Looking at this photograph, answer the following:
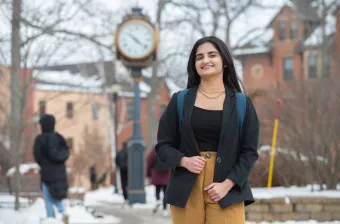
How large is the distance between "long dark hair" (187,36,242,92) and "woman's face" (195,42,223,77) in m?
0.03

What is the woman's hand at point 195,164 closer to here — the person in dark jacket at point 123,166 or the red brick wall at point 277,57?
the person in dark jacket at point 123,166

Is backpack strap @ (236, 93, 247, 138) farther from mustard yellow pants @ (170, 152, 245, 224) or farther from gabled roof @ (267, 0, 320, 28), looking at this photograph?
gabled roof @ (267, 0, 320, 28)

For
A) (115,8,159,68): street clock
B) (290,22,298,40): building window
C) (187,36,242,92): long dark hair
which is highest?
(290,22,298,40): building window

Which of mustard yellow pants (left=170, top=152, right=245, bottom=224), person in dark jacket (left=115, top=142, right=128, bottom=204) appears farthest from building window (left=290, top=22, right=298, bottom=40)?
mustard yellow pants (left=170, top=152, right=245, bottom=224)

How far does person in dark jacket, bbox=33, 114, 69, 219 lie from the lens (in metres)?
8.88

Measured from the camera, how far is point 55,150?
8906 millimetres

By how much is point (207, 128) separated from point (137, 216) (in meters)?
8.80

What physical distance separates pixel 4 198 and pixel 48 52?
119 inches

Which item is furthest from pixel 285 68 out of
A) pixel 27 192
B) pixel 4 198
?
pixel 4 198

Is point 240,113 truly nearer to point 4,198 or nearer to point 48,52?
point 48,52

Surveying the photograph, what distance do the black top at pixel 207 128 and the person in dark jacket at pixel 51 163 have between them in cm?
550

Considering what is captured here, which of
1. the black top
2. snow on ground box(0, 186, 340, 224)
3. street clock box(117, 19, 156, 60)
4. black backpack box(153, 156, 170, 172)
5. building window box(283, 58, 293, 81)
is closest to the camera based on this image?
the black top

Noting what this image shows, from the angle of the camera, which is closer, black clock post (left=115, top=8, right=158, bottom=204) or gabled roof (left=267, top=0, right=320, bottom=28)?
black clock post (left=115, top=8, right=158, bottom=204)

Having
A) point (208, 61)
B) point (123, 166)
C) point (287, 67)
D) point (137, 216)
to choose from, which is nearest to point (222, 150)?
point (208, 61)
